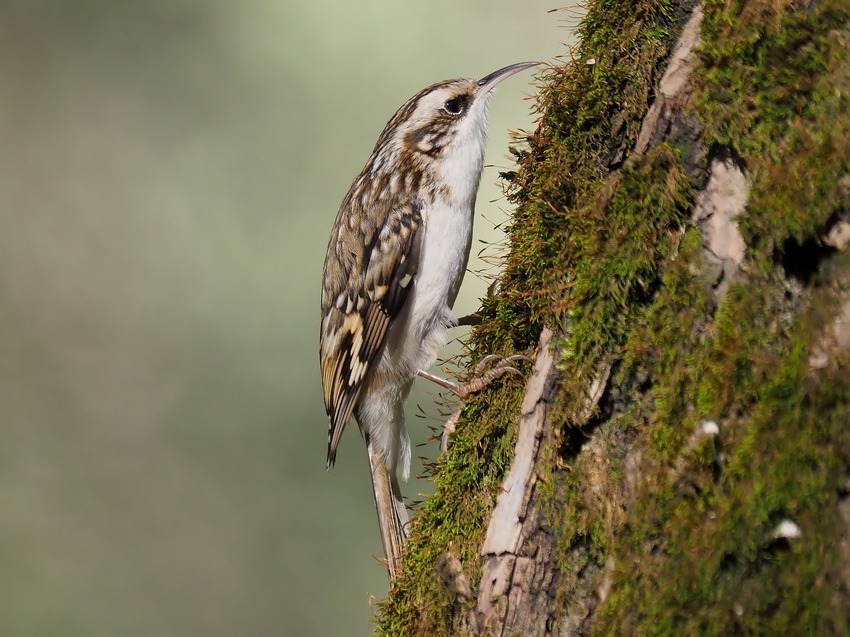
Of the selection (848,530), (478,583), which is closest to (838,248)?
(848,530)

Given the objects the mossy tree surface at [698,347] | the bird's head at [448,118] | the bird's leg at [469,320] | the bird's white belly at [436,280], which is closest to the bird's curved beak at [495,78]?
the bird's head at [448,118]

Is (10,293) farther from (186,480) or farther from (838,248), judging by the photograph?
(838,248)

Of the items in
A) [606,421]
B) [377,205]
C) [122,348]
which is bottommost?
[606,421]

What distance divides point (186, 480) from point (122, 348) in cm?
110

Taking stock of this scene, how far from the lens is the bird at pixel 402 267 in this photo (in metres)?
2.84

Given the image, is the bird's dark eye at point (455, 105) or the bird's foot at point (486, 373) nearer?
the bird's foot at point (486, 373)

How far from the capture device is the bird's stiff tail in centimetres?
258

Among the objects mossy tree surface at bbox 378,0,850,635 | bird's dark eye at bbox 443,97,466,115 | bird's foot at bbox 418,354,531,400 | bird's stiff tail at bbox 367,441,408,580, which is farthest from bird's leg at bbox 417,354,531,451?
bird's dark eye at bbox 443,97,466,115

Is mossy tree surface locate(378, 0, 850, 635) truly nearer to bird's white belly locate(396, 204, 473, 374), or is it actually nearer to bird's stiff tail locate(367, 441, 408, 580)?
bird's stiff tail locate(367, 441, 408, 580)

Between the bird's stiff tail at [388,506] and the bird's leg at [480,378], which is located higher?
the bird's stiff tail at [388,506]

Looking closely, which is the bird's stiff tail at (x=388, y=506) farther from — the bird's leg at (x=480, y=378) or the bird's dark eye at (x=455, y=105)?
the bird's dark eye at (x=455, y=105)

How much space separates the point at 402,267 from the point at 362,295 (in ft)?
0.70

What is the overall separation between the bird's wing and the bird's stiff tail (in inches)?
6.5

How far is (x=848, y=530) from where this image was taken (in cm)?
121
